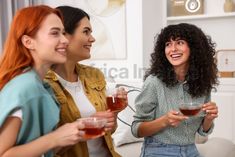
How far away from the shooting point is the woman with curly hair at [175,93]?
5.89ft

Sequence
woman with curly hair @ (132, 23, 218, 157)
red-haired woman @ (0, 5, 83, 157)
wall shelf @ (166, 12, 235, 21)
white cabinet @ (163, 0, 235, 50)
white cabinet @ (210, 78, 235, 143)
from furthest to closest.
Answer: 1. white cabinet @ (163, 0, 235, 50)
2. wall shelf @ (166, 12, 235, 21)
3. white cabinet @ (210, 78, 235, 143)
4. woman with curly hair @ (132, 23, 218, 157)
5. red-haired woman @ (0, 5, 83, 157)

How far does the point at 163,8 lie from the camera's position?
3631 mm

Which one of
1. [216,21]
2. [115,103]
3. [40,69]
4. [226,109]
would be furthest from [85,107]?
[216,21]

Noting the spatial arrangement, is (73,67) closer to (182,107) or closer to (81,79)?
(81,79)

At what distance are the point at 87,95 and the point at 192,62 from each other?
2.12ft

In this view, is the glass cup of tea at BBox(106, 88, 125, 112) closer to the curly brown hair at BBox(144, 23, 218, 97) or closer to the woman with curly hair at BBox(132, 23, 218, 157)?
the woman with curly hair at BBox(132, 23, 218, 157)

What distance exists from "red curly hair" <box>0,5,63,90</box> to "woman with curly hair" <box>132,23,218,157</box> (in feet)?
2.60

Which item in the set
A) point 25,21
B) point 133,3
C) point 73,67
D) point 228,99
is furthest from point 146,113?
point 133,3

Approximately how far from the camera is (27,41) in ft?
4.18

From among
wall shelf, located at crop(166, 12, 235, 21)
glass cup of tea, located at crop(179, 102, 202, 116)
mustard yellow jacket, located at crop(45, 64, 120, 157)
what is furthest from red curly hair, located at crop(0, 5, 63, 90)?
wall shelf, located at crop(166, 12, 235, 21)

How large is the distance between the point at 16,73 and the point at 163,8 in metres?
2.67

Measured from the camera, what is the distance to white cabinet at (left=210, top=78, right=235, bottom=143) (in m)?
3.21

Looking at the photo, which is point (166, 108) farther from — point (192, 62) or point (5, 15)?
point (5, 15)

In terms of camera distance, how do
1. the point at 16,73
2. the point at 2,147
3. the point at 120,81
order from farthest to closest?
the point at 120,81
the point at 16,73
the point at 2,147
